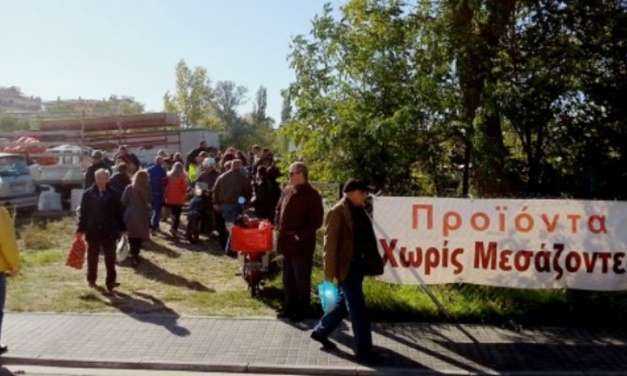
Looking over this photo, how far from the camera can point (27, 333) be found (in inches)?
308

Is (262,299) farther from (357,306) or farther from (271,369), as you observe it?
(357,306)

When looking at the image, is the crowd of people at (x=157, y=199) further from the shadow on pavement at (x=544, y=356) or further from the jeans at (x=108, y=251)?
the shadow on pavement at (x=544, y=356)

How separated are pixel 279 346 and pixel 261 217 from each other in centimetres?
452

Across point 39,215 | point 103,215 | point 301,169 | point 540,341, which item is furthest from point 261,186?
point 39,215

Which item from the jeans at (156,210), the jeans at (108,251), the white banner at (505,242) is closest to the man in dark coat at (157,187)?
the jeans at (156,210)

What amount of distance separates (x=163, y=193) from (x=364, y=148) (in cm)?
608

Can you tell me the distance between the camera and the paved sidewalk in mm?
6891

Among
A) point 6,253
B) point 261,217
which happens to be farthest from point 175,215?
point 6,253

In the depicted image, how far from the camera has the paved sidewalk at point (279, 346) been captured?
6.89 metres

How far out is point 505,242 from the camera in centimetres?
849

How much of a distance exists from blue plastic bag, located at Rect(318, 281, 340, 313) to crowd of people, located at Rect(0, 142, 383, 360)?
22 centimetres

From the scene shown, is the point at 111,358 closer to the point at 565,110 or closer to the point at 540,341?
the point at 540,341

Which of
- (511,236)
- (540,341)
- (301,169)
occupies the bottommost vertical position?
(540,341)

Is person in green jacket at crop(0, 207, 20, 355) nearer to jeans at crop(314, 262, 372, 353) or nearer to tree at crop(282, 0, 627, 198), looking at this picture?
jeans at crop(314, 262, 372, 353)
